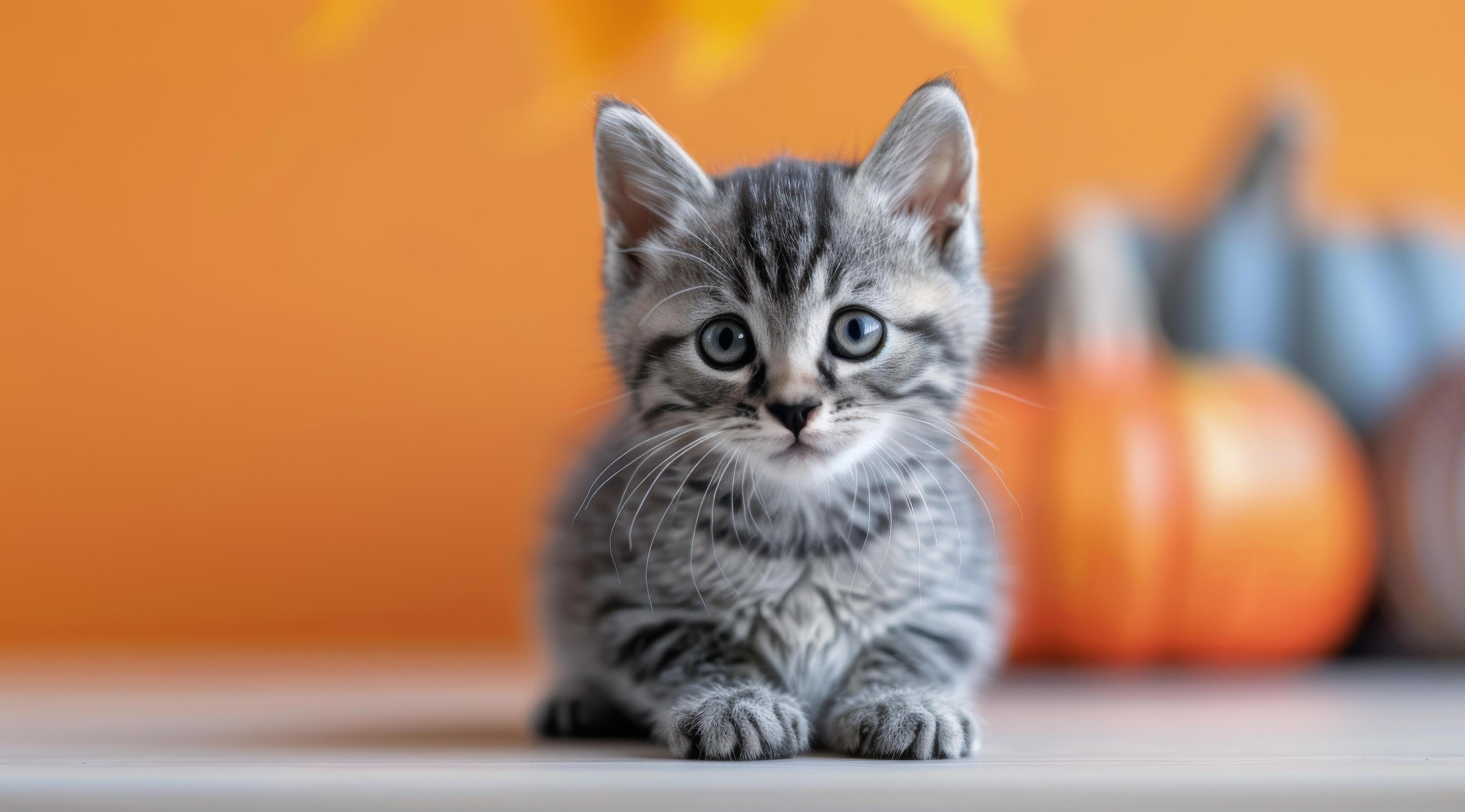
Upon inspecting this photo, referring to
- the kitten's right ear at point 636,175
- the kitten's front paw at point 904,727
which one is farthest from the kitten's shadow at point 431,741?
the kitten's right ear at point 636,175

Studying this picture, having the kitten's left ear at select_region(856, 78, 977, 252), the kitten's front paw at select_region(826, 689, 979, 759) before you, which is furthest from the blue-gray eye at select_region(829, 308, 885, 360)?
the kitten's front paw at select_region(826, 689, 979, 759)

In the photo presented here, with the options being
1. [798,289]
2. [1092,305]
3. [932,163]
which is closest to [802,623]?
[798,289]

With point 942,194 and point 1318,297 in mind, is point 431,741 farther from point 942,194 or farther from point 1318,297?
point 1318,297

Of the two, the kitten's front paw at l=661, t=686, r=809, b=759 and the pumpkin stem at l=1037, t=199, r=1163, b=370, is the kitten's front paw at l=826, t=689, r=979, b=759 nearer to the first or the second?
the kitten's front paw at l=661, t=686, r=809, b=759

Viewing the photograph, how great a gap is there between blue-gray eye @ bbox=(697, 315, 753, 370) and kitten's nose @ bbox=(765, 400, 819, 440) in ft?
0.15

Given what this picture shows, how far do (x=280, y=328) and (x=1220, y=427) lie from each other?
1.32m

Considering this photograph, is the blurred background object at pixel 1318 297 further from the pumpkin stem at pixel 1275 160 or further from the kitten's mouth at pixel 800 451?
the kitten's mouth at pixel 800 451

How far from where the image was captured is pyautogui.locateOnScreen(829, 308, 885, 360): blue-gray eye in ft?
2.57

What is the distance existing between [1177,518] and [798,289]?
2.66ft

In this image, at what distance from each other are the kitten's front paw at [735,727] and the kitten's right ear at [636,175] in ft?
1.10

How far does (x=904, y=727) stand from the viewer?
29.5 inches

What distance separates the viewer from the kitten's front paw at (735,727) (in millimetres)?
734

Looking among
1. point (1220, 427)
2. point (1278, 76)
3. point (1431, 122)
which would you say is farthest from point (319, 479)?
point (1431, 122)

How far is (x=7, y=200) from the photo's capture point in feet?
5.71
